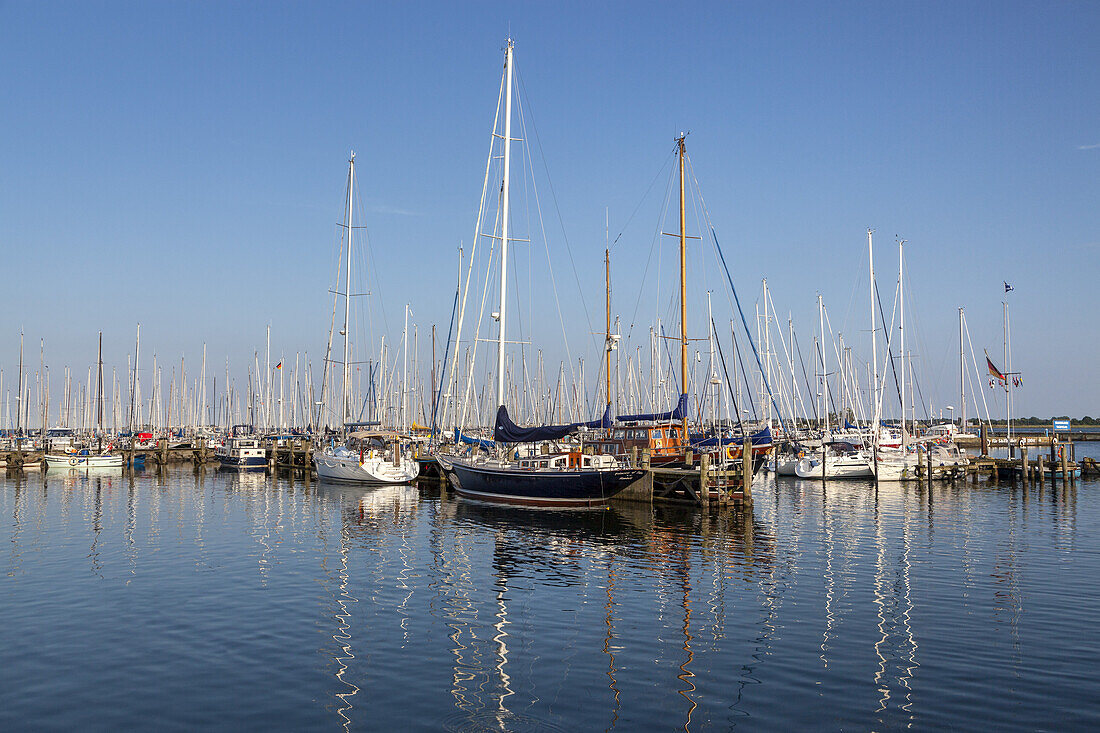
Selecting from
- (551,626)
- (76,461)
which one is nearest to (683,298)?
(551,626)

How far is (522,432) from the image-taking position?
131 feet

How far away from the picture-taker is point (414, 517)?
38.4 meters

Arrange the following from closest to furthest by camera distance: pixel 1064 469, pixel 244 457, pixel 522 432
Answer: pixel 522 432
pixel 1064 469
pixel 244 457

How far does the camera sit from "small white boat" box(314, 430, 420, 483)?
56062 millimetres

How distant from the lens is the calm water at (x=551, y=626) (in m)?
12.2

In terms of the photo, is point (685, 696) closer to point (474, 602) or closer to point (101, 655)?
point (474, 602)

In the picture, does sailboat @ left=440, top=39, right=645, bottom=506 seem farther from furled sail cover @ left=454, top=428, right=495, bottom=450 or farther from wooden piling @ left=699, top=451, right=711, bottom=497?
furled sail cover @ left=454, top=428, right=495, bottom=450

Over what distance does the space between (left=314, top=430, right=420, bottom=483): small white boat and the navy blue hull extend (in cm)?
1552

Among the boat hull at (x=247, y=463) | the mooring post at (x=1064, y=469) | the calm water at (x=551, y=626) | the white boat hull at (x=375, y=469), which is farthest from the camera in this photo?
the boat hull at (x=247, y=463)

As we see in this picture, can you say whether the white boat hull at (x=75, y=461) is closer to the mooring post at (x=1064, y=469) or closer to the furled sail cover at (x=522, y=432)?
the furled sail cover at (x=522, y=432)

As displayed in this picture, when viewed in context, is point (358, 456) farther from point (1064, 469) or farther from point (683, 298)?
point (1064, 469)

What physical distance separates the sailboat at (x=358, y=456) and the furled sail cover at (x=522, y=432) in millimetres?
17906

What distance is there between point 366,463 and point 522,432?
65.1ft

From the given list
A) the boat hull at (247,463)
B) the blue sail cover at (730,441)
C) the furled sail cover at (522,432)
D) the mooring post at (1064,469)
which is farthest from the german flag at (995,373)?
the boat hull at (247,463)
